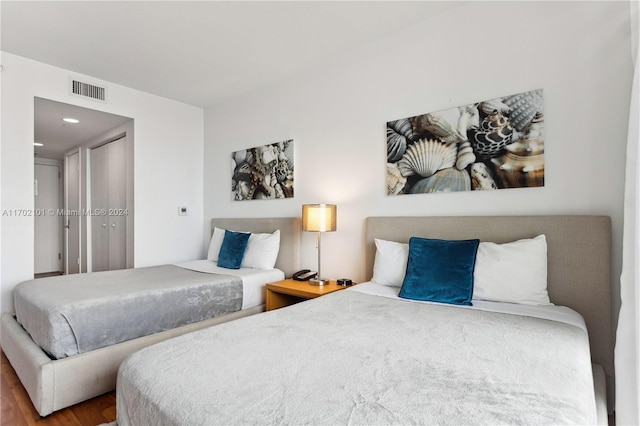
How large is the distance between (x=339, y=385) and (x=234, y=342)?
1.75 ft

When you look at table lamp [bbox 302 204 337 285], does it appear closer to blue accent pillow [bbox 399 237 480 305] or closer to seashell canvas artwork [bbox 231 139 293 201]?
seashell canvas artwork [bbox 231 139 293 201]

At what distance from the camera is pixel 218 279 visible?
2842mm

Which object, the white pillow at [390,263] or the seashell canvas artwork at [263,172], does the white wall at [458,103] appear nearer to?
the seashell canvas artwork at [263,172]

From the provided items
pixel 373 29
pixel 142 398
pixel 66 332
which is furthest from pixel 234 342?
pixel 373 29

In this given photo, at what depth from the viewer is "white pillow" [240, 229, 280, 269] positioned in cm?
331

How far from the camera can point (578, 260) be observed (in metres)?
1.91

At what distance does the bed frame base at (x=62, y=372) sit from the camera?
185 cm

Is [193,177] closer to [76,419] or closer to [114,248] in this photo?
[114,248]

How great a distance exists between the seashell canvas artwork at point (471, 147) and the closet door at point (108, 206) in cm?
344

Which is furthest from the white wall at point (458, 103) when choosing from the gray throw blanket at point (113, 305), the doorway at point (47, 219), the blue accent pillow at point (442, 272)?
the doorway at point (47, 219)

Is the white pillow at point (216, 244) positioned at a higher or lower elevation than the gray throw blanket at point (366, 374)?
higher

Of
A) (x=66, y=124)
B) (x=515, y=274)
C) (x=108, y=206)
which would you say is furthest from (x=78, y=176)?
(x=515, y=274)

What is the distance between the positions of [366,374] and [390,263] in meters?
1.38

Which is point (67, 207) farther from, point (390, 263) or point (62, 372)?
point (390, 263)
